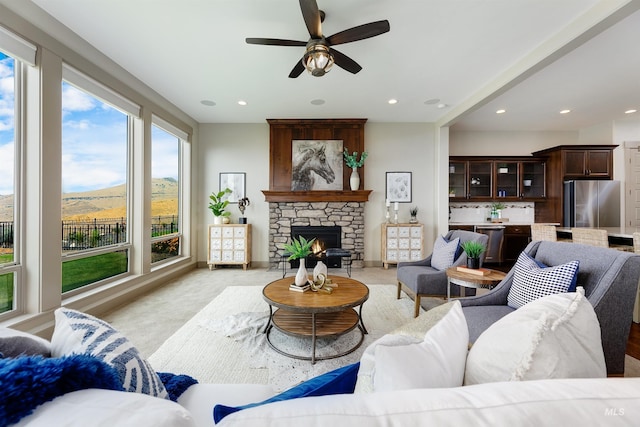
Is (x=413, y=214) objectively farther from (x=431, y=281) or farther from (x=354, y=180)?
(x=431, y=281)

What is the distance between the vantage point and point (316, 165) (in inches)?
193

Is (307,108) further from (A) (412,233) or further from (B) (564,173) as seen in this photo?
(B) (564,173)

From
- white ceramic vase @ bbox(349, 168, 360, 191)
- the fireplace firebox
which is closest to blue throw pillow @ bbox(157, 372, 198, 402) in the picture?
the fireplace firebox

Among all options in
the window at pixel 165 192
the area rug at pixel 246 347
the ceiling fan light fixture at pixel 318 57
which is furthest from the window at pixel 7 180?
the ceiling fan light fixture at pixel 318 57

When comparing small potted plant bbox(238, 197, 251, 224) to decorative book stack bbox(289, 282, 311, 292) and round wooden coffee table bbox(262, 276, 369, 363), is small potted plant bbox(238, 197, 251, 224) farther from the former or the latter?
decorative book stack bbox(289, 282, 311, 292)

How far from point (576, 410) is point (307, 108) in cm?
Result: 447

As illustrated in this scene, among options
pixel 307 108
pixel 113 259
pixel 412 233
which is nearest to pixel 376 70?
pixel 307 108

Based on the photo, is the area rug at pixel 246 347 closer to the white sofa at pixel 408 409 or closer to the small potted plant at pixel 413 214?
the white sofa at pixel 408 409

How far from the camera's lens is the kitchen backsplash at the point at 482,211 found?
18.1 feet

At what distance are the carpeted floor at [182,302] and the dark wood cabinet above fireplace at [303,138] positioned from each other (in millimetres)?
1431

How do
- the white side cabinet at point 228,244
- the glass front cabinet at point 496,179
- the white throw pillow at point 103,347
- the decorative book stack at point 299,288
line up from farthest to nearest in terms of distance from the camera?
the glass front cabinet at point 496,179
the white side cabinet at point 228,244
the decorative book stack at point 299,288
the white throw pillow at point 103,347

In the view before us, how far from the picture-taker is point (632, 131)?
496 centimetres

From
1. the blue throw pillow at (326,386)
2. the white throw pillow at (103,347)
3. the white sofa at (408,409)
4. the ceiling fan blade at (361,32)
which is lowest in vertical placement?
the blue throw pillow at (326,386)

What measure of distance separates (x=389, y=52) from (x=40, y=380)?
329 cm
